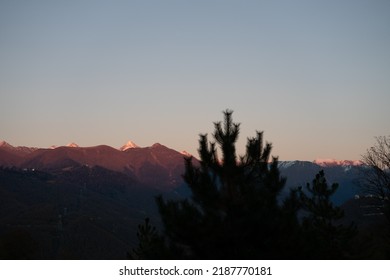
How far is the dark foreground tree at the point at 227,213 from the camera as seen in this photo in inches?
507

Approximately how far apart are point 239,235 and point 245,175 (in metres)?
2.16

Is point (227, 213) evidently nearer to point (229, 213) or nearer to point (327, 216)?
point (229, 213)

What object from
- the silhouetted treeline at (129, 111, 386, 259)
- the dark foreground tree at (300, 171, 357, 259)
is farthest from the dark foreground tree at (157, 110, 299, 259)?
the dark foreground tree at (300, 171, 357, 259)

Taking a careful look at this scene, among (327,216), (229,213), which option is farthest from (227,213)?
(327,216)

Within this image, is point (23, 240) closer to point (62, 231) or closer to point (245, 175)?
point (245, 175)

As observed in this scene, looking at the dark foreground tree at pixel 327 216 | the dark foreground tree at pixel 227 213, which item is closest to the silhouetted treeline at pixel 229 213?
the dark foreground tree at pixel 227 213

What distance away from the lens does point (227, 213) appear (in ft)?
43.8

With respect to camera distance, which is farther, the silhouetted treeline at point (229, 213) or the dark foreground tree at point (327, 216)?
the dark foreground tree at point (327, 216)

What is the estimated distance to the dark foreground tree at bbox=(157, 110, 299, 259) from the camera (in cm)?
1288

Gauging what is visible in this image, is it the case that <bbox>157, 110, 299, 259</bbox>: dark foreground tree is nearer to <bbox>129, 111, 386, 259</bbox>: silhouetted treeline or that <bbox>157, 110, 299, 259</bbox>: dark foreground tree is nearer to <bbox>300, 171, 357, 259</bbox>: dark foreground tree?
<bbox>129, 111, 386, 259</bbox>: silhouetted treeline

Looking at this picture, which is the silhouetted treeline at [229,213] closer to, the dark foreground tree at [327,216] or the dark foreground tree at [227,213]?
the dark foreground tree at [227,213]

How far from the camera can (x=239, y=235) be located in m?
12.8

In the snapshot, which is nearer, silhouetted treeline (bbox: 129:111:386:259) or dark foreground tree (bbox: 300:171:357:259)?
silhouetted treeline (bbox: 129:111:386:259)
